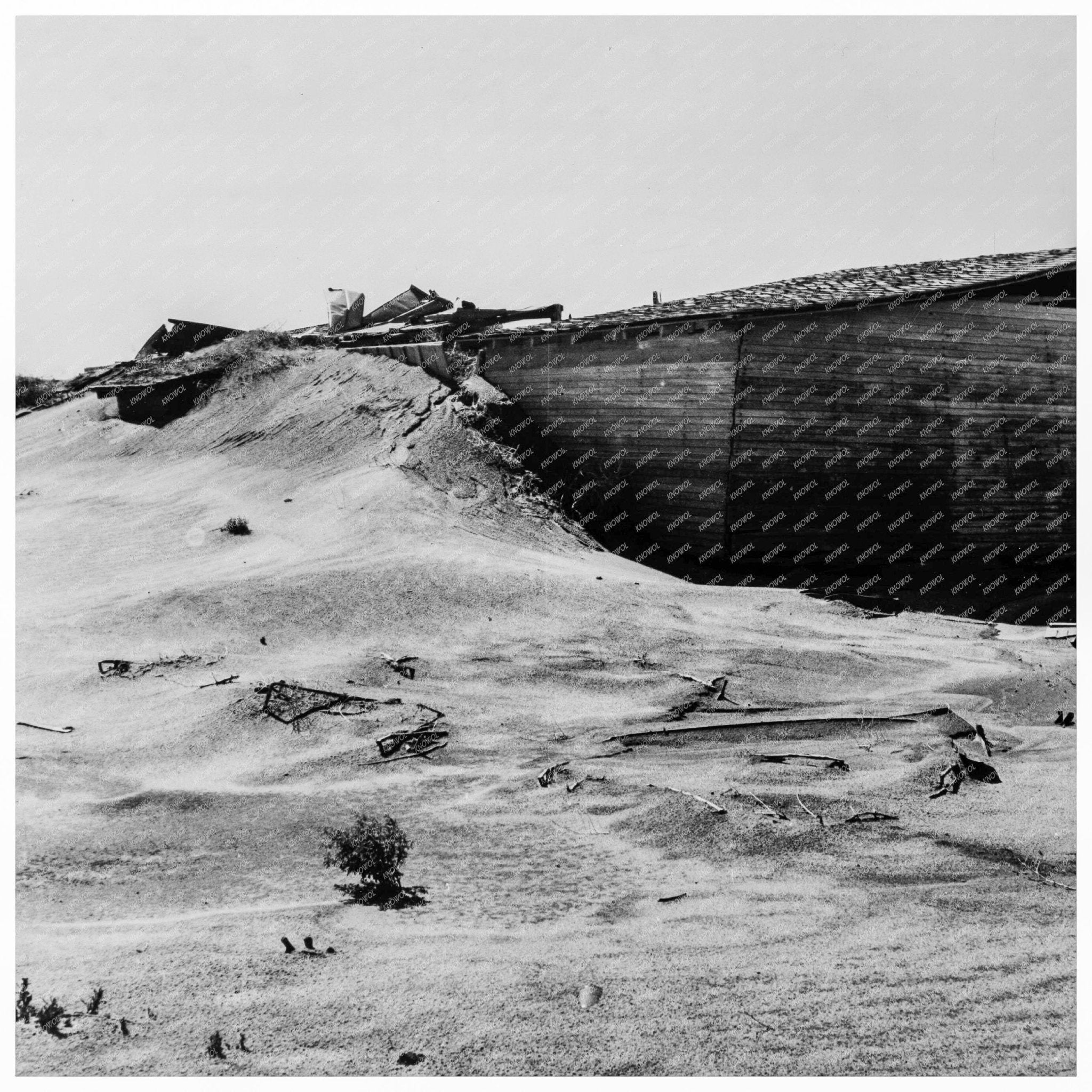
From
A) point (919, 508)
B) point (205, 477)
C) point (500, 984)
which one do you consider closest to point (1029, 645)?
point (919, 508)

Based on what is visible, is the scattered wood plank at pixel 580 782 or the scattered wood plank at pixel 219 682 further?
the scattered wood plank at pixel 219 682

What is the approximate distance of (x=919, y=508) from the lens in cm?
1697

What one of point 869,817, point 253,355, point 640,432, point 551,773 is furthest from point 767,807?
point 253,355

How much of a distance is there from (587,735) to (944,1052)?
4.87 metres

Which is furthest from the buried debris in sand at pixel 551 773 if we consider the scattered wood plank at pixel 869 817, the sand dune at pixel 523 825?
the scattered wood plank at pixel 869 817

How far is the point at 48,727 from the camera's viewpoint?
957 centimetres

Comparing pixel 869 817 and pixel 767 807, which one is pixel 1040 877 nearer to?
pixel 869 817

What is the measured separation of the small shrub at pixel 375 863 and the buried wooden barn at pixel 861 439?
34.7 feet

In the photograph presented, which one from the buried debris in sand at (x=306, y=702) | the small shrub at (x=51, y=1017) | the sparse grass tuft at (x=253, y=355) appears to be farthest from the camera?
the sparse grass tuft at (x=253, y=355)

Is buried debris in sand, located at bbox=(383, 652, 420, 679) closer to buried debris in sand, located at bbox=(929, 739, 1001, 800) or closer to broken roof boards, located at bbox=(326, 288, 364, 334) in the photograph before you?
buried debris in sand, located at bbox=(929, 739, 1001, 800)

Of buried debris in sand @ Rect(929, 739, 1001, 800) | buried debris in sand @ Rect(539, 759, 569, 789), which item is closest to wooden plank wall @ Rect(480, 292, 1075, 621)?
buried debris in sand @ Rect(929, 739, 1001, 800)

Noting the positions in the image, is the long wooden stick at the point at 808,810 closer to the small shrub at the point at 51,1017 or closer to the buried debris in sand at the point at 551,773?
the buried debris in sand at the point at 551,773

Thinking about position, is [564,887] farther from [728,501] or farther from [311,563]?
[728,501]

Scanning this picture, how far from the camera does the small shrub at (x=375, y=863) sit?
6547 mm
